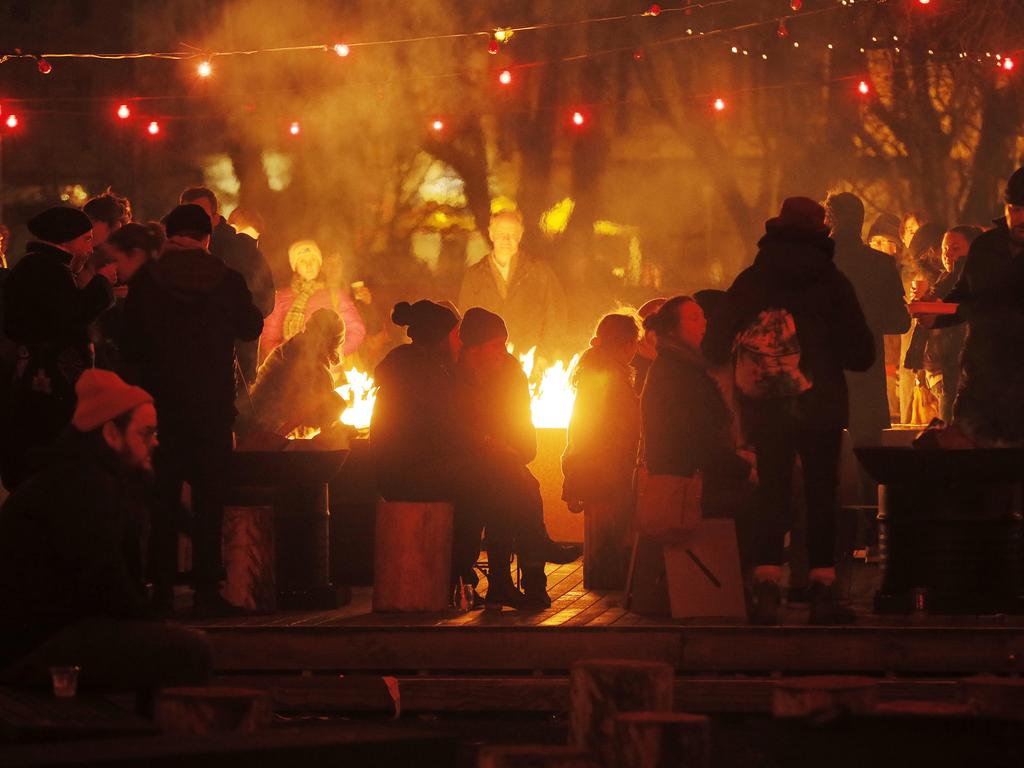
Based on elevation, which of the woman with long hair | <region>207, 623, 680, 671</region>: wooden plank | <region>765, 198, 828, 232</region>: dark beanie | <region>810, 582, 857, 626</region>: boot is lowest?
<region>207, 623, 680, 671</region>: wooden plank

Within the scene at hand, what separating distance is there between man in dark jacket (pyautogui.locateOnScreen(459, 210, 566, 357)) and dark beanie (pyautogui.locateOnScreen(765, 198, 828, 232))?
6787mm

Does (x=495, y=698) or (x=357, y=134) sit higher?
(x=357, y=134)

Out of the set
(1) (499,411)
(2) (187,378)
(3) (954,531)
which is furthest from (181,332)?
(3) (954,531)

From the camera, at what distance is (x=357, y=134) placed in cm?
2480

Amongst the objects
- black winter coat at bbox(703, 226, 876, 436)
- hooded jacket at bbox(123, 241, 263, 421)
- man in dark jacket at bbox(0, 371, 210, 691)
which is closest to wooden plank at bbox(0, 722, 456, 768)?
man in dark jacket at bbox(0, 371, 210, 691)

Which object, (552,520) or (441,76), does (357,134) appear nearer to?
(441,76)

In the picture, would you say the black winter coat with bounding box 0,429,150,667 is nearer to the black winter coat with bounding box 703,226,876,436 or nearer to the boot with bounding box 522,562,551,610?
the black winter coat with bounding box 703,226,876,436

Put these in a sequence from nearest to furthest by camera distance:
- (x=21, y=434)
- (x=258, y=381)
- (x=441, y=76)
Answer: (x=21, y=434)
(x=258, y=381)
(x=441, y=76)

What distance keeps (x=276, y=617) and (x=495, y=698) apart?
5.75 ft

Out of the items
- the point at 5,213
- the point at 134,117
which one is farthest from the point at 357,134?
the point at 5,213

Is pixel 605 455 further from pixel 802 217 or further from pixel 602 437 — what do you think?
pixel 802 217

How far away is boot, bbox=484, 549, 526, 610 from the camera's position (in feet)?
36.5

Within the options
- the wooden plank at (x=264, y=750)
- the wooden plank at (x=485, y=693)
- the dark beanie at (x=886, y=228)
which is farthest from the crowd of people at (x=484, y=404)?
the dark beanie at (x=886, y=228)

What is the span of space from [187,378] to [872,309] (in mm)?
4859
